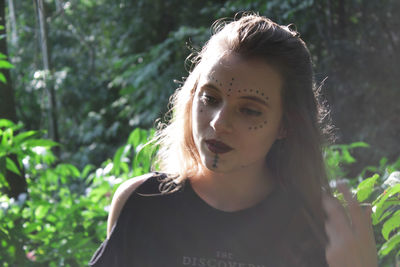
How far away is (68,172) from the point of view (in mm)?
2840

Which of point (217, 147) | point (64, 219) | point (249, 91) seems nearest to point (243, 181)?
point (217, 147)

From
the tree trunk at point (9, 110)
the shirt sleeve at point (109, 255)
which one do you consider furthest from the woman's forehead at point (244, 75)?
the tree trunk at point (9, 110)

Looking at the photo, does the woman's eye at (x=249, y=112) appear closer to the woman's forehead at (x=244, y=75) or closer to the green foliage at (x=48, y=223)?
the woman's forehead at (x=244, y=75)

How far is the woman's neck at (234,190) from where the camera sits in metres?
1.46

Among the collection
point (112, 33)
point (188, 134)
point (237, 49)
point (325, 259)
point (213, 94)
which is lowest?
point (325, 259)

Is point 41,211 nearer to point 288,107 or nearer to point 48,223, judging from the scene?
point 48,223

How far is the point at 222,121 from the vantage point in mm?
1348

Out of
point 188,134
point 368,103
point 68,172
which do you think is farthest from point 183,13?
point 188,134

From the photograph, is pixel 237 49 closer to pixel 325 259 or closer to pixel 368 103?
pixel 325 259

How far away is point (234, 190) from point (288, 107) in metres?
0.26

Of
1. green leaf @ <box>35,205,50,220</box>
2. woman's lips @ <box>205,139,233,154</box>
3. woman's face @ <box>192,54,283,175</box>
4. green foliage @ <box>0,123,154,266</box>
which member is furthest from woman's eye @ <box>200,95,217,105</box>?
green leaf @ <box>35,205,50,220</box>

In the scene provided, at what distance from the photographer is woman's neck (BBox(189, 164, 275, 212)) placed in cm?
146

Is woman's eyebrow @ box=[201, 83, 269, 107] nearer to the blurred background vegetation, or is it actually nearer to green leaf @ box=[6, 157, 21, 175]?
the blurred background vegetation

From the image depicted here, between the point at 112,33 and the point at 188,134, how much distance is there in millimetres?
6100
